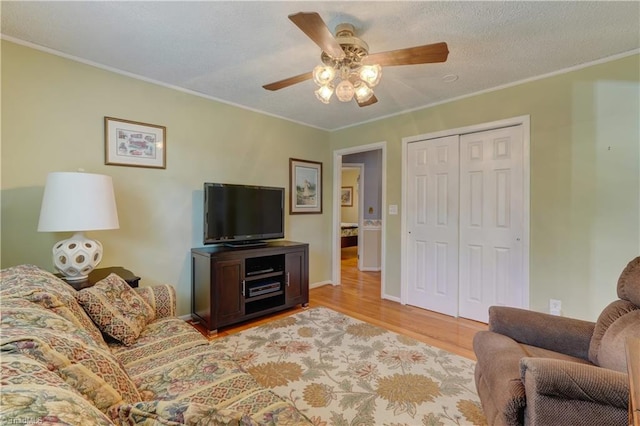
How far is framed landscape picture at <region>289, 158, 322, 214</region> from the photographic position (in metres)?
4.11

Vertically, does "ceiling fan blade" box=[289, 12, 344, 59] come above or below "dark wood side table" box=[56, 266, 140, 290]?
above

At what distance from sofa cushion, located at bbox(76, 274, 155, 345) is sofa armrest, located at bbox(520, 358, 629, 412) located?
6.31 ft

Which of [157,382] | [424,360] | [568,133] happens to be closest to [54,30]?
[157,382]

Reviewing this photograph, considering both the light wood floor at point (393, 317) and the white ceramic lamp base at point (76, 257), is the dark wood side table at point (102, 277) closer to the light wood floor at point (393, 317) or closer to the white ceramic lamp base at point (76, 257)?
the white ceramic lamp base at point (76, 257)

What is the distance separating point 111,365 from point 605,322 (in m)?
2.16

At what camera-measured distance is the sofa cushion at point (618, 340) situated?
1231 millimetres

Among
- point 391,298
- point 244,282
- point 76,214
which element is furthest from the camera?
point 391,298

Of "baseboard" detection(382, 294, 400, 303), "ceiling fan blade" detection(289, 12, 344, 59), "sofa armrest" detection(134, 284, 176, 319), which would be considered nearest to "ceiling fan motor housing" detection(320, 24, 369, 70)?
"ceiling fan blade" detection(289, 12, 344, 59)

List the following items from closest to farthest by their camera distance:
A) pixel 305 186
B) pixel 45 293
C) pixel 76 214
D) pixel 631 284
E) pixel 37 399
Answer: pixel 37 399, pixel 45 293, pixel 631 284, pixel 76 214, pixel 305 186

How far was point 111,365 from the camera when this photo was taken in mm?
974

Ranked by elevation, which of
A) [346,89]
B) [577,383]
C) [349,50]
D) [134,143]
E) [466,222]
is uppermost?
[349,50]

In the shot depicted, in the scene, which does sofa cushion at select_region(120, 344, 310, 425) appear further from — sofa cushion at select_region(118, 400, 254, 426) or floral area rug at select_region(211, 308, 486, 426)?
floral area rug at select_region(211, 308, 486, 426)

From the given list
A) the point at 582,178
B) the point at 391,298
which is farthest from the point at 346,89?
the point at 391,298

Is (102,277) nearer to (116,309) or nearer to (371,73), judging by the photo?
(116,309)
